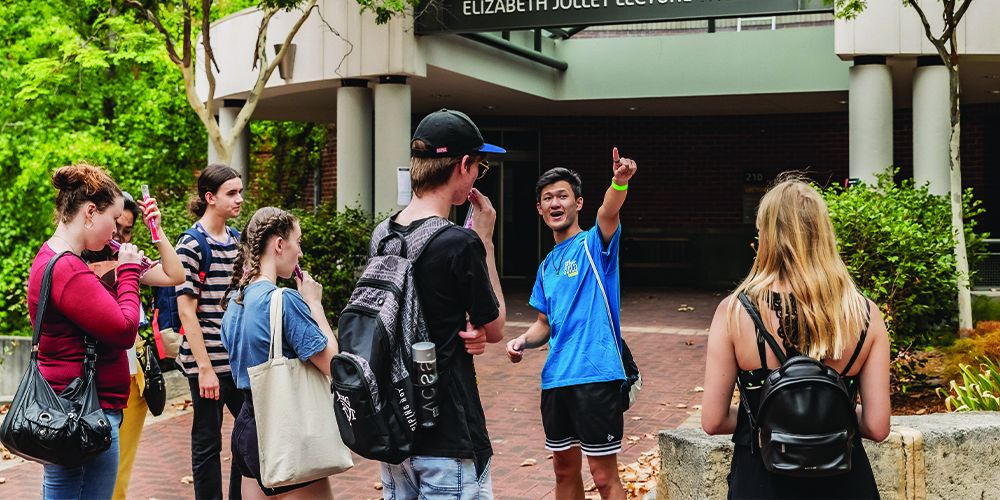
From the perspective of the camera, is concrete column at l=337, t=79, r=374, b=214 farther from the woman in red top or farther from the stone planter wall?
the woman in red top

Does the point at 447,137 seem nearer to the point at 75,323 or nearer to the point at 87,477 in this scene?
the point at 75,323

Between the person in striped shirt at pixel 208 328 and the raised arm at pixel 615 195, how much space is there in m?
1.96

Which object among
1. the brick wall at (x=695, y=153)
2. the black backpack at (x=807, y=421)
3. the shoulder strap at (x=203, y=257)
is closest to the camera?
the black backpack at (x=807, y=421)

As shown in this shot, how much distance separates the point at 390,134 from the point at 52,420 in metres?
10.9

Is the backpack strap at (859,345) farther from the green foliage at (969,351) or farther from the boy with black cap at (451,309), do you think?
the green foliage at (969,351)

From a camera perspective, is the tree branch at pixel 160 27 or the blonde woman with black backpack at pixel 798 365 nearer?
the blonde woman with black backpack at pixel 798 365

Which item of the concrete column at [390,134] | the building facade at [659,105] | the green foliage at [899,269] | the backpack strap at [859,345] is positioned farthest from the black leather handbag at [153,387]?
the concrete column at [390,134]

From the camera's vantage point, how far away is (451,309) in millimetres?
3213

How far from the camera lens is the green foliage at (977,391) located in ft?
22.5

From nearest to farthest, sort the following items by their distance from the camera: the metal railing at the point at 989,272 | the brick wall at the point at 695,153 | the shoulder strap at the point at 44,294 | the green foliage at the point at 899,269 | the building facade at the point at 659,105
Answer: the shoulder strap at the point at 44,294
the green foliage at the point at 899,269
the metal railing at the point at 989,272
the building facade at the point at 659,105
the brick wall at the point at 695,153

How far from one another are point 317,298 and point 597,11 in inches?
393

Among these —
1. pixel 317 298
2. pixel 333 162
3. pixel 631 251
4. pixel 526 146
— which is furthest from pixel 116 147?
pixel 317 298

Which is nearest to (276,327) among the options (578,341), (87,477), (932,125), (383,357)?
(87,477)

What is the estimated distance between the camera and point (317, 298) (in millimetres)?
4238
